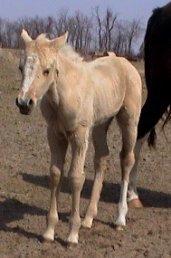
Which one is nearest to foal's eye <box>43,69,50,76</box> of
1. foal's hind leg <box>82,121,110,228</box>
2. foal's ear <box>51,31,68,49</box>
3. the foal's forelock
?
the foal's forelock

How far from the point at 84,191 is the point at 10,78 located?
10471 millimetres

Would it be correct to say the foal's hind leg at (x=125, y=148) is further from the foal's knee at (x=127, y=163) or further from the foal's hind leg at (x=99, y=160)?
the foal's hind leg at (x=99, y=160)

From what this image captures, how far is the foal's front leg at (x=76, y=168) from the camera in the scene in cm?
453

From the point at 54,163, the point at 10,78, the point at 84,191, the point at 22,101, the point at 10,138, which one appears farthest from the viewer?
the point at 10,78

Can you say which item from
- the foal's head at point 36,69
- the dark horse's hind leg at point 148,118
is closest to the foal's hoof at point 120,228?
the dark horse's hind leg at point 148,118

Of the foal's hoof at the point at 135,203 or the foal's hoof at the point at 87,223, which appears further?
the foal's hoof at the point at 135,203

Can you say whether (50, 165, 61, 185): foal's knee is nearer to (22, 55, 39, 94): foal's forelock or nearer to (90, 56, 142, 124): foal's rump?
(90, 56, 142, 124): foal's rump

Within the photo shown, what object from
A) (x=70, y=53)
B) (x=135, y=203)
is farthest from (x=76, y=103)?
(x=135, y=203)

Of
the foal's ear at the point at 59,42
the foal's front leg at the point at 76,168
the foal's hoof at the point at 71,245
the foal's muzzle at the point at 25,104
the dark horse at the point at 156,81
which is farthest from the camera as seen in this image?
the dark horse at the point at 156,81

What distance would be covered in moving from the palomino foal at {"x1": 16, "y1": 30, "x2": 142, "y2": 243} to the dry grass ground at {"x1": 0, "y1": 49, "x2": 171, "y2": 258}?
0.59ft

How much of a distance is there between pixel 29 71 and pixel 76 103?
63cm

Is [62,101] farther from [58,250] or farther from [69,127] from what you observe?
[58,250]

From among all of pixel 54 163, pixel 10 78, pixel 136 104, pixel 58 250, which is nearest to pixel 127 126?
pixel 136 104

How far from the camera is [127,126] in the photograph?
5.39 meters
